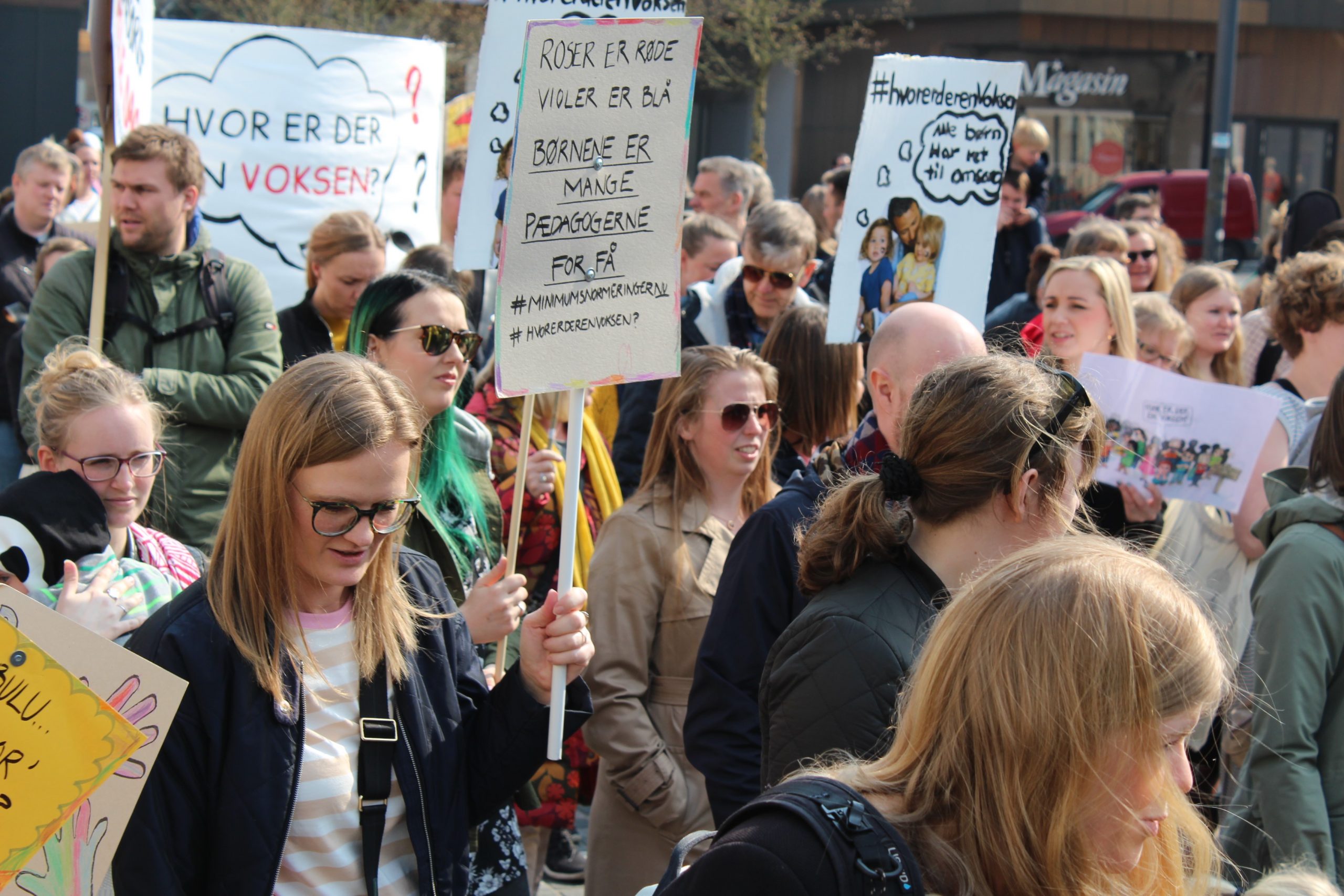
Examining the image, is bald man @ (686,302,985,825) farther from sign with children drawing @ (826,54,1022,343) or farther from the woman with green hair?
sign with children drawing @ (826,54,1022,343)

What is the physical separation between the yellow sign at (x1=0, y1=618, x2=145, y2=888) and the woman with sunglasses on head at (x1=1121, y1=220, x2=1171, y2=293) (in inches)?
269

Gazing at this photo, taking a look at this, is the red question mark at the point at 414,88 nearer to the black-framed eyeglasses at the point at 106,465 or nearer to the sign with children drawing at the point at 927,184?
the sign with children drawing at the point at 927,184

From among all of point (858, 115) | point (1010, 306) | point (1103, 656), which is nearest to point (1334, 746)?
point (1103, 656)

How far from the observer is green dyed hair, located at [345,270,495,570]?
3381mm

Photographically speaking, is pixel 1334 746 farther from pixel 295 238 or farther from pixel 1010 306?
pixel 295 238

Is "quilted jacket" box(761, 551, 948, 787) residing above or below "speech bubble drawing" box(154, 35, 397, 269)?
below

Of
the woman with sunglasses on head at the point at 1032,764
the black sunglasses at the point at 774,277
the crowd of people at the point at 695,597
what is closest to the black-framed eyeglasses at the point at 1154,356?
the crowd of people at the point at 695,597

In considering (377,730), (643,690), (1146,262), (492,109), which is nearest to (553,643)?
(377,730)

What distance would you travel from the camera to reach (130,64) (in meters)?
4.83

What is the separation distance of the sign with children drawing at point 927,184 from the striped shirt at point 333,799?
9.21 feet

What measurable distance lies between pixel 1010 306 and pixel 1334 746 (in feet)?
14.2

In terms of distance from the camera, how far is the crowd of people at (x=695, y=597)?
57.8 inches

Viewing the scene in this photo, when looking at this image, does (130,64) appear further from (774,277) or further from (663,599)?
(663,599)

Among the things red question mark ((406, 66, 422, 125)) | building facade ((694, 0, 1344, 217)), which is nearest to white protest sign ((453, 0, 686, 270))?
red question mark ((406, 66, 422, 125))
